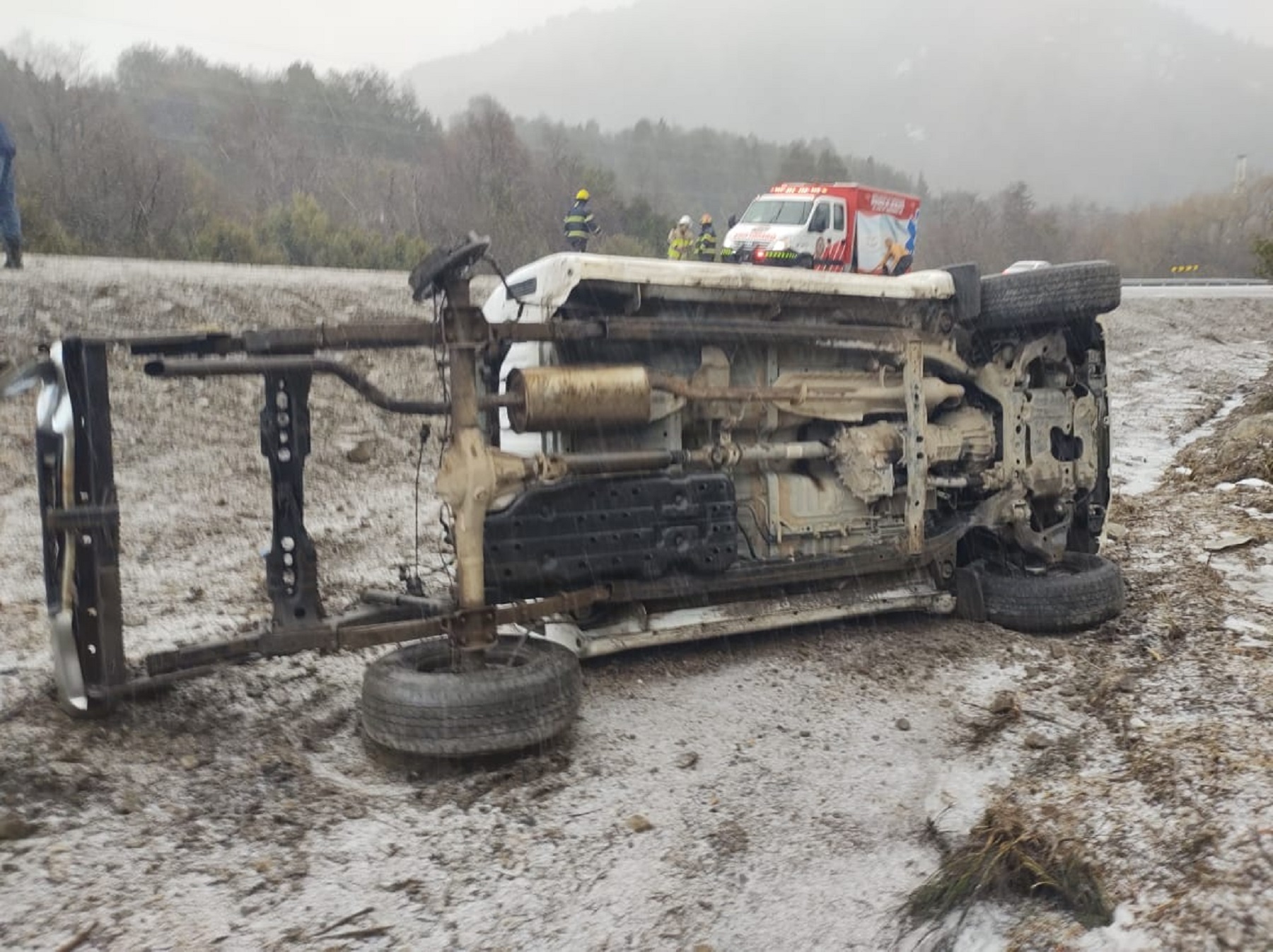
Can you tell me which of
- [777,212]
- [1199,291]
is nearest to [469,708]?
[777,212]

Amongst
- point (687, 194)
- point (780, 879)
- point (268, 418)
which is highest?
point (687, 194)

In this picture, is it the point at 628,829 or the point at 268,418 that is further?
the point at 268,418

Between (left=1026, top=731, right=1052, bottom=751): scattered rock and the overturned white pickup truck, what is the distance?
4.33ft

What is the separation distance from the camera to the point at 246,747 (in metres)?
3.66

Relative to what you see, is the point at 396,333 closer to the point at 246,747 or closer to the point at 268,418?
the point at 268,418

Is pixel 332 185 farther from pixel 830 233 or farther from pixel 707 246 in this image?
pixel 830 233

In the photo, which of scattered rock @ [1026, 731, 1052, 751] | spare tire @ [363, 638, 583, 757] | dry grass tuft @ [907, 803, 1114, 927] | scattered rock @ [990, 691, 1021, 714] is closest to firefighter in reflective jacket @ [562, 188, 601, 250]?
scattered rock @ [990, 691, 1021, 714]

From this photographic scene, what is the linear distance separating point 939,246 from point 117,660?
132 feet

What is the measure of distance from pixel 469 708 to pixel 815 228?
15.1 meters

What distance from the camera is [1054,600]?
5090mm

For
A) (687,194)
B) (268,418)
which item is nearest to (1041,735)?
(268,418)

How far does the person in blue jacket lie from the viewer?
9.74 metres

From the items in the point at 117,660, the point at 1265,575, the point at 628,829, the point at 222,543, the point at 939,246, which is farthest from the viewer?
the point at 939,246

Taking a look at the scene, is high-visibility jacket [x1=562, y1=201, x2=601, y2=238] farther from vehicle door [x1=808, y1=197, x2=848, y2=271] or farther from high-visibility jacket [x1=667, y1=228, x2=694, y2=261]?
vehicle door [x1=808, y1=197, x2=848, y2=271]
